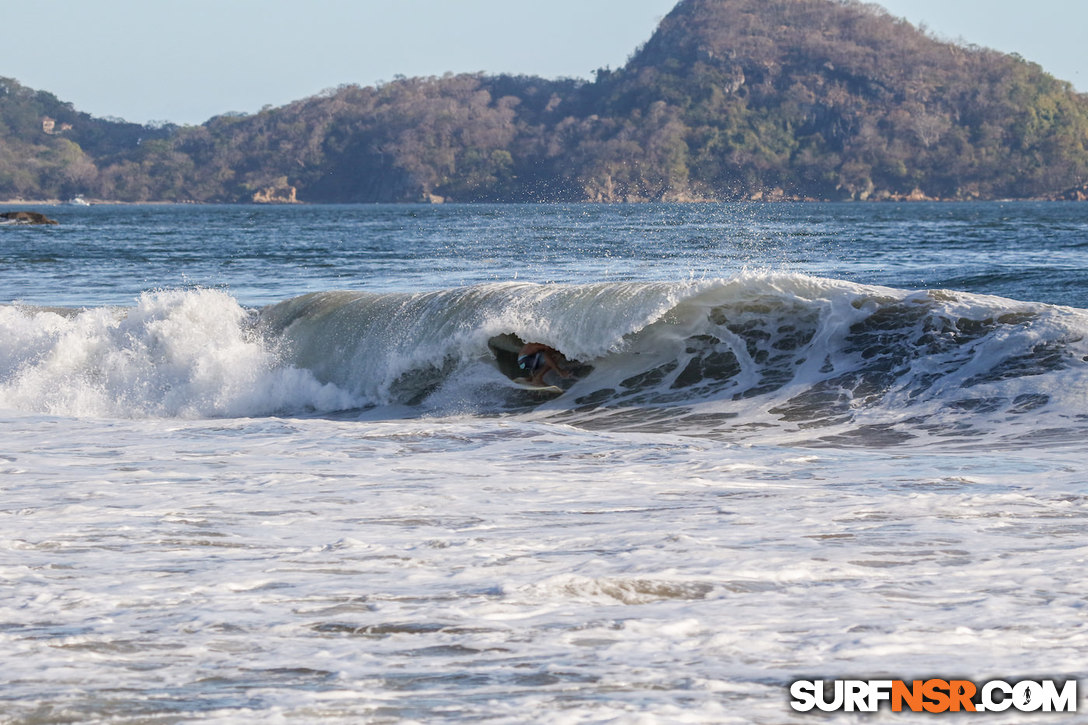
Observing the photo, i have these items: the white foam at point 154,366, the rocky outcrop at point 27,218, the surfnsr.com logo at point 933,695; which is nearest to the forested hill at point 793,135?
the rocky outcrop at point 27,218

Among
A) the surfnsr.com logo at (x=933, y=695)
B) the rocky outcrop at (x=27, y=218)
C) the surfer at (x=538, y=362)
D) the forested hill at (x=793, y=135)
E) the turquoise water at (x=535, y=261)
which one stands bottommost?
the surfnsr.com logo at (x=933, y=695)

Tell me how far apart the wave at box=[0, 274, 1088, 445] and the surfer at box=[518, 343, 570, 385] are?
0.13m

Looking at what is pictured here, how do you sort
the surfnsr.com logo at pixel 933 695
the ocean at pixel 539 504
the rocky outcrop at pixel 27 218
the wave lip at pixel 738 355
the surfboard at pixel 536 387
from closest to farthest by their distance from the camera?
1. the surfnsr.com logo at pixel 933 695
2. the ocean at pixel 539 504
3. the wave lip at pixel 738 355
4. the surfboard at pixel 536 387
5. the rocky outcrop at pixel 27 218

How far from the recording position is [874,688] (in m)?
3.85

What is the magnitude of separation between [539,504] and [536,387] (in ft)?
19.7

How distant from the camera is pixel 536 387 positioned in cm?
1267

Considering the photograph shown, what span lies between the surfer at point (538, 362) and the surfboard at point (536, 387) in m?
0.05

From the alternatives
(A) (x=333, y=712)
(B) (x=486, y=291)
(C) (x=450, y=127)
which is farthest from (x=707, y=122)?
(A) (x=333, y=712)

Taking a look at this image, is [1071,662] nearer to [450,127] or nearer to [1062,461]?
[1062,461]

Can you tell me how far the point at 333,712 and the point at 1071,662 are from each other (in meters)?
2.46

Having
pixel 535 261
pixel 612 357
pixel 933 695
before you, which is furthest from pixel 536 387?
pixel 535 261

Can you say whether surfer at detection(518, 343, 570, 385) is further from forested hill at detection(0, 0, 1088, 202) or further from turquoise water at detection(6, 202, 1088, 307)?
forested hill at detection(0, 0, 1088, 202)

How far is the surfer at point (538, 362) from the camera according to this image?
12820 mm

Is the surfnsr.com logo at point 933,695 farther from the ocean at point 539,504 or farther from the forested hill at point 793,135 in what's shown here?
the forested hill at point 793,135
